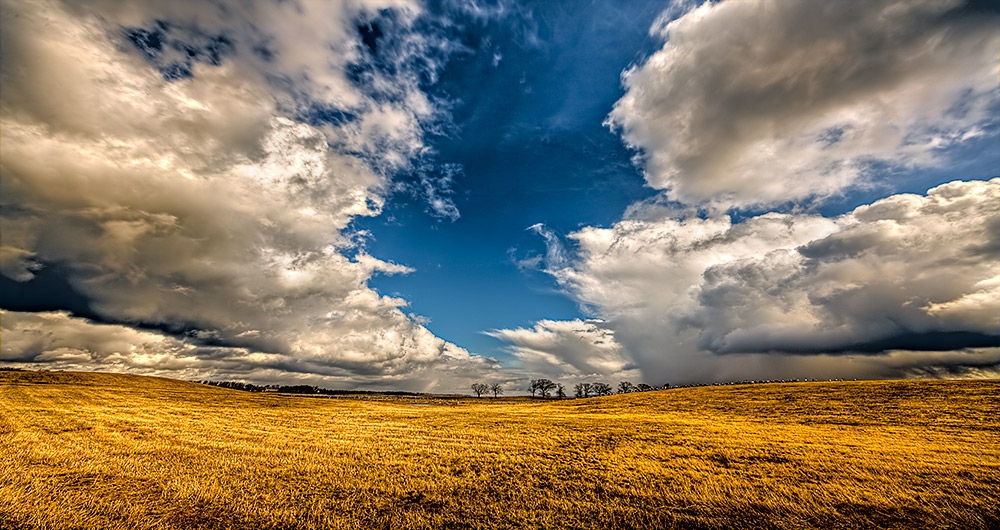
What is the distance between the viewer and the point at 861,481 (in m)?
17.4

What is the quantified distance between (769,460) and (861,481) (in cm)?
421

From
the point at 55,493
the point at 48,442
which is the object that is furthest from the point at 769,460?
the point at 48,442

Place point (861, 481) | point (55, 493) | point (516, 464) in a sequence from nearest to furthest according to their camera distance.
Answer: point (55, 493) < point (861, 481) < point (516, 464)

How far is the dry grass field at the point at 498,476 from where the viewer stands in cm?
1343

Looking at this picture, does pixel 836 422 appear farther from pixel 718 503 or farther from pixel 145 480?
pixel 145 480

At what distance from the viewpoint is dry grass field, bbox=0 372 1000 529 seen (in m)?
13.4

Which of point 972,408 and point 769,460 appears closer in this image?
point 769,460

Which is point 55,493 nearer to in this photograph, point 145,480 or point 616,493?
point 145,480

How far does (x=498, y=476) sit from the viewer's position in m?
18.1

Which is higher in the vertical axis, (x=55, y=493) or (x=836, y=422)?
(x=55, y=493)

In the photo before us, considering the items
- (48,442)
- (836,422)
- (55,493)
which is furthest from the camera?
(836,422)

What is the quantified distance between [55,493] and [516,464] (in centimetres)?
1859

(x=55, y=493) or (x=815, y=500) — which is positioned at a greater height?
(x=55, y=493)

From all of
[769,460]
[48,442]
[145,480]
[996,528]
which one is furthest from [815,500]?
[48,442]
